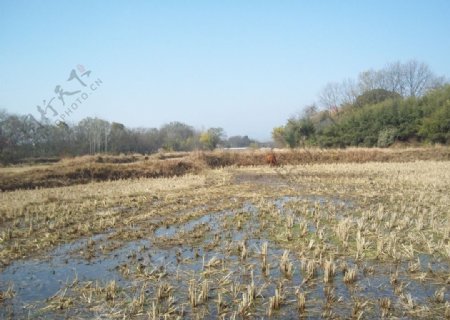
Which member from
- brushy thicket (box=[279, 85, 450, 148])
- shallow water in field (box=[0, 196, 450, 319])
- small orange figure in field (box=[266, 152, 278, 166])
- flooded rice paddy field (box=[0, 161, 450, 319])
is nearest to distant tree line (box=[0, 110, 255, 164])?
brushy thicket (box=[279, 85, 450, 148])

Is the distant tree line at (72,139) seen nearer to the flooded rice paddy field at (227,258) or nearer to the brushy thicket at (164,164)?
the brushy thicket at (164,164)

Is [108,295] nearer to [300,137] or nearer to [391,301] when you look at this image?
[391,301]

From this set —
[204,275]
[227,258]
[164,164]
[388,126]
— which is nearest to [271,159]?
[164,164]

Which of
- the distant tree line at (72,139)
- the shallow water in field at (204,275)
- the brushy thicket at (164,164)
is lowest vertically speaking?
the shallow water in field at (204,275)

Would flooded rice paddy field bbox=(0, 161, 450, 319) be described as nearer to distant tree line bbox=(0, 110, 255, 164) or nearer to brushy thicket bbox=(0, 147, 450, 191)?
brushy thicket bbox=(0, 147, 450, 191)

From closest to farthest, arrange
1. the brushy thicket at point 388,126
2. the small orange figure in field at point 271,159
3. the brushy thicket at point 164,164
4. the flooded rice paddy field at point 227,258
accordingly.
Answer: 1. the flooded rice paddy field at point 227,258
2. the brushy thicket at point 164,164
3. the small orange figure in field at point 271,159
4. the brushy thicket at point 388,126

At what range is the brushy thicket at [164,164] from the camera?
2125cm

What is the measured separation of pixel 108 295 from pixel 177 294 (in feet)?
3.53

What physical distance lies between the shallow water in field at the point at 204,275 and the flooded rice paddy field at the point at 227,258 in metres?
0.03

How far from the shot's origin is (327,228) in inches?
382

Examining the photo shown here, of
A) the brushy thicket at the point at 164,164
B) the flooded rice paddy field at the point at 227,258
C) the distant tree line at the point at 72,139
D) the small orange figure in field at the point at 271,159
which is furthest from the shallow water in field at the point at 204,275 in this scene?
the distant tree line at the point at 72,139

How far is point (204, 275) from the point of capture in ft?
21.3

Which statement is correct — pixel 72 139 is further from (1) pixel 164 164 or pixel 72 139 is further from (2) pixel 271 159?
(2) pixel 271 159

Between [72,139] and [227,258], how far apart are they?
2016 inches
